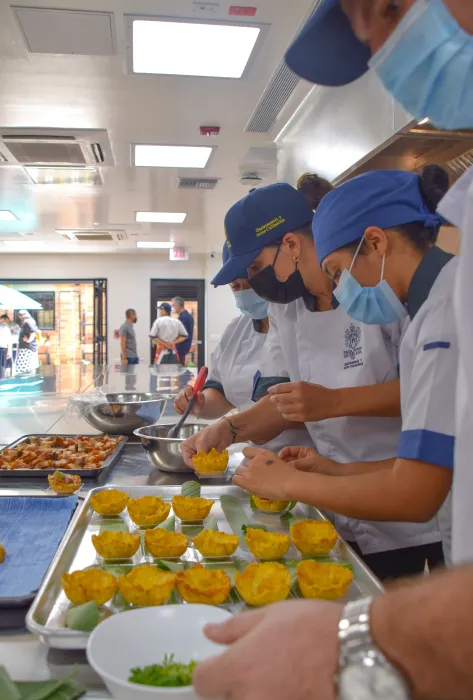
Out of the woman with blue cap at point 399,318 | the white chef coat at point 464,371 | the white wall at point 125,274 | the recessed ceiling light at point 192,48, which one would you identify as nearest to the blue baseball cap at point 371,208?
the woman with blue cap at point 399,318

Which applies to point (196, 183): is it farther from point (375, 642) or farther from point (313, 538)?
point (375, 642)

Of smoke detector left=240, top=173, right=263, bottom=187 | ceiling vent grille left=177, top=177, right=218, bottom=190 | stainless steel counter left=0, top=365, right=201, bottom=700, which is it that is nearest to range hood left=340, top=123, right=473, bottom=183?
stainless steel counter left=0, top=365, right=201, bottom=700

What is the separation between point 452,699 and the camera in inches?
18.7

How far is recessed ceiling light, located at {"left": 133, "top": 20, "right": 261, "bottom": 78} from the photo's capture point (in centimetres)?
275

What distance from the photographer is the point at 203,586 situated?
0.89m

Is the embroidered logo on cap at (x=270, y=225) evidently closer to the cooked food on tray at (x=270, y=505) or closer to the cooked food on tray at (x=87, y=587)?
the cooked food on tray at (x=270, y=505)

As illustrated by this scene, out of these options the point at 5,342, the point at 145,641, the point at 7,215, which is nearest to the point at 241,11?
the point at 145,641

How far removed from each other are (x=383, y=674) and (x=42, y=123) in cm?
439

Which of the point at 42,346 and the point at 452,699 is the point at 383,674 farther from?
the point at 42,346

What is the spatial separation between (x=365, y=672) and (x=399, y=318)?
39.0 inches

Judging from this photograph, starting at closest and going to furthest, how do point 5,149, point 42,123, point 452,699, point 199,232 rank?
point 452,699
point 42,123
point 5,149
point 199,232

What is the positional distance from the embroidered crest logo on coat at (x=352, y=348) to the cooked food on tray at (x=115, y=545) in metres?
0.82

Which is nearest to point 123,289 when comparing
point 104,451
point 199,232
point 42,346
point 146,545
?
point 42,346

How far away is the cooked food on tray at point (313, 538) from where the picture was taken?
1110mm
